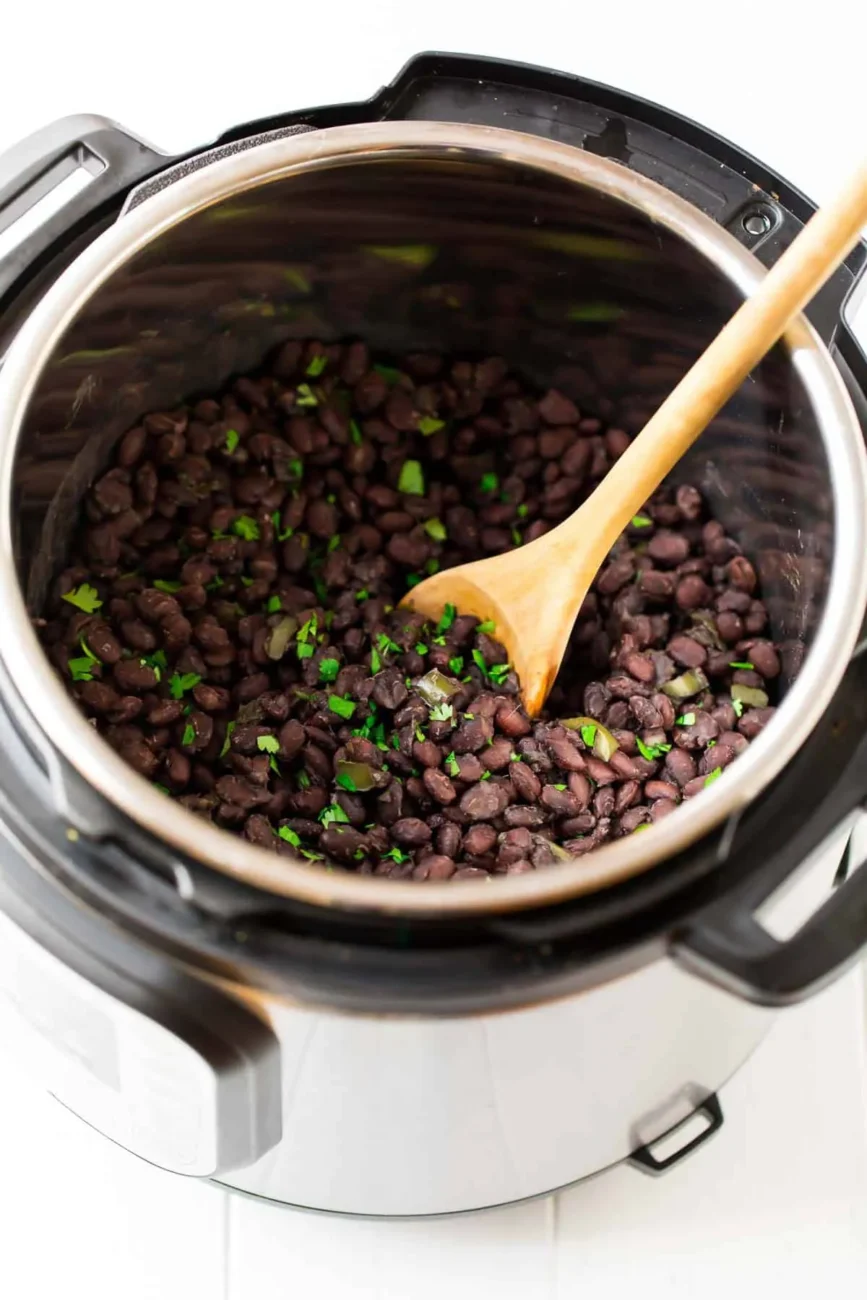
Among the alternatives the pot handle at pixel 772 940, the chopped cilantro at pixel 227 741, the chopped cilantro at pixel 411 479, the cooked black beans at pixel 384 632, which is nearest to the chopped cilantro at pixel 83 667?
the cooked black beans at pixel 384 632

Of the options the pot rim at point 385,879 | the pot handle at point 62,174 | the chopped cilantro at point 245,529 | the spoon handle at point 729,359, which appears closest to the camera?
the pot rim at point 385,879

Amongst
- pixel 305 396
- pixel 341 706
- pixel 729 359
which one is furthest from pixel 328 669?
pixel 729 359

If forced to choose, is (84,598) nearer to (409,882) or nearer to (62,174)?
(62,174)

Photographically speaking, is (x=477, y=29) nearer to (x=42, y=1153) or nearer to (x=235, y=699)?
(x=235, y=699)

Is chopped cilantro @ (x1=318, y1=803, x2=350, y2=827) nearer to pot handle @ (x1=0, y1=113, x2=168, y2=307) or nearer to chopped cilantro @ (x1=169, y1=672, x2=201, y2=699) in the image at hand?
chopped cilantro @ (x1=169, y1=672, x2=201, y2=699)

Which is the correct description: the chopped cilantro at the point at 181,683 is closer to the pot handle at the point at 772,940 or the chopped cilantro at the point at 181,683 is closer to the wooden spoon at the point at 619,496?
the wooden spoon at the point at 619,496

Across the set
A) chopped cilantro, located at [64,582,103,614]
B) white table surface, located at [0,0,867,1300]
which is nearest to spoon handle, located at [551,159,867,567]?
chopped cilantro, located at [64,582,103,614]
